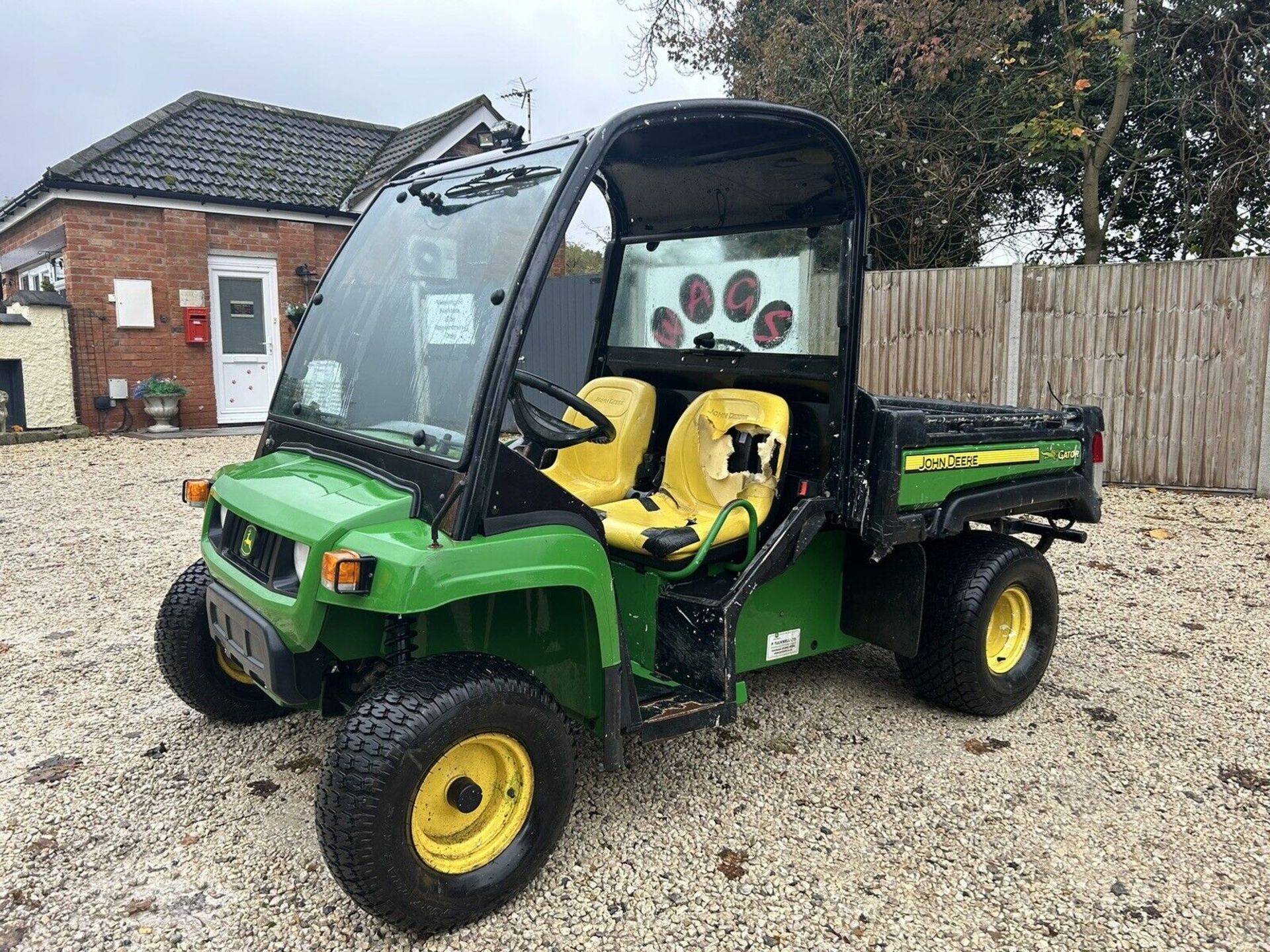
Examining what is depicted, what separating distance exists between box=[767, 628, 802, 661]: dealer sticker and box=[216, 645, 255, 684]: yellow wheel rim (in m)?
1.88

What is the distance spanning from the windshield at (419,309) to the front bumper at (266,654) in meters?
0.62

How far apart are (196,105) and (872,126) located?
31.3 feet

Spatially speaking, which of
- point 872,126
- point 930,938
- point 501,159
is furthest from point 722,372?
point 872,126

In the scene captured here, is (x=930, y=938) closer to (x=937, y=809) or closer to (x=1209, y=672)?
(x=937, y=809)

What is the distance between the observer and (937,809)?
122 inches

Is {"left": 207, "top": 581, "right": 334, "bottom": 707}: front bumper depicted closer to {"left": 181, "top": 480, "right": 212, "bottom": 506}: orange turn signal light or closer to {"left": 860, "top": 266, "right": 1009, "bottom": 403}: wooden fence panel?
{"left": 181, "top": 480, "right": 212, "bottom": 506}: orange turn signal light

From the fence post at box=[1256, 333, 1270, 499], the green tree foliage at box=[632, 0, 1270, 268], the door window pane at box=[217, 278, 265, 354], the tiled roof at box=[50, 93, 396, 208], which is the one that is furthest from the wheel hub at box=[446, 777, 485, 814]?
the door window pane at box=[217, 278, 265, 354]

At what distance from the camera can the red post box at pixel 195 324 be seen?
1220cm

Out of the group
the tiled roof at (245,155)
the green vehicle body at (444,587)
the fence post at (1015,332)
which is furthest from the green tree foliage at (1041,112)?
the green vehicle body at (444,587)

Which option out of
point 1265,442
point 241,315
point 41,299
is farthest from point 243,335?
point 1265,442

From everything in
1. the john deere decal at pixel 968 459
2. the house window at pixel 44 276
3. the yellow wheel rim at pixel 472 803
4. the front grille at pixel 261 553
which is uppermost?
the house window at pixel 44 276

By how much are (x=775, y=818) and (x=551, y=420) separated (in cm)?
149

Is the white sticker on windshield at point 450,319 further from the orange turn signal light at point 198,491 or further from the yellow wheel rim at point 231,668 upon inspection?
the yellow wheel rim at point 231,668

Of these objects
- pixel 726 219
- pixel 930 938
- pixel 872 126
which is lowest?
pixel 930 938
